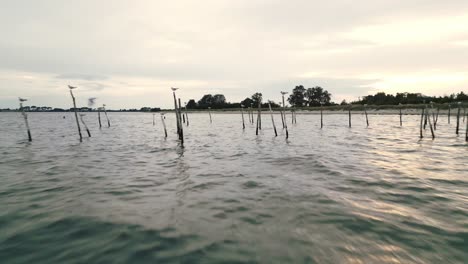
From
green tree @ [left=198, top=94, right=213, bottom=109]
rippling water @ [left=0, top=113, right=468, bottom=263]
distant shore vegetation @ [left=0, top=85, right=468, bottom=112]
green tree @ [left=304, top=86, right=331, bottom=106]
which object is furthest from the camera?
green tree @ [left=198, top=94, right=213, bottom=109]

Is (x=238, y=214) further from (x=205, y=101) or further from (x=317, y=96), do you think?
(x=205, y=101)

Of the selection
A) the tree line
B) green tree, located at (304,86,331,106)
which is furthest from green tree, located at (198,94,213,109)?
green tree, located at (304,86,331,106)

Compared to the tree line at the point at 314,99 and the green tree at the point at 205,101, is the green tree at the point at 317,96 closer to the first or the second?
the tree line at the point at 314,99

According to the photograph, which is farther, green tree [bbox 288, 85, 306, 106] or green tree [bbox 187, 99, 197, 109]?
green tree [bbox 187, 99, 197, 109]

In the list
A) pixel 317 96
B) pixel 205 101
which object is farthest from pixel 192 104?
pixel 317 96

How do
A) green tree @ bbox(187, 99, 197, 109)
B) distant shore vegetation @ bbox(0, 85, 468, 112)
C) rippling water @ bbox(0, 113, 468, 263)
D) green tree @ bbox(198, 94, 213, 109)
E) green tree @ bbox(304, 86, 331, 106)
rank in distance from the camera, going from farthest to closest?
green tree @ bbox(187, 99, 197, 109)
green tree @ bbox(198, 94, 213, 109)
green tree @ bbox(304, 86, 331, 106)
distant shore vegetation @ bbox(0, 85, 468, 112)
rippling water @ bbox(0, 113, 468, 263)

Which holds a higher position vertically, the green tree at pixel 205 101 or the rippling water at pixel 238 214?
the green tree at pixel 205 101

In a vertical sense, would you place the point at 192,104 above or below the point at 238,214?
above

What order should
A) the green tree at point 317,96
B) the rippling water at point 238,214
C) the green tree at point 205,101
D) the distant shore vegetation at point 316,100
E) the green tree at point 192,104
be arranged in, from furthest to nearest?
the green tree at point 192,104 → the green tree at point 205,101 → the green tree at point 317,96 → the distant shore vegetation at point 316,100 → the rippling water at point 238,214

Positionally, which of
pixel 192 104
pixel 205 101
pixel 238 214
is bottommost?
pixel 238 214

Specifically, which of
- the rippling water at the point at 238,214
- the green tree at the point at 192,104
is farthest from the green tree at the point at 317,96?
the rippling water at the point at 238,214

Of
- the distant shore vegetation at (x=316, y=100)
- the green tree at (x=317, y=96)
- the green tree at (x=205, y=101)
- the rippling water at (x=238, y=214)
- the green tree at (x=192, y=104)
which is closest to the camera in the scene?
the rippling water at (x=238, y=214)

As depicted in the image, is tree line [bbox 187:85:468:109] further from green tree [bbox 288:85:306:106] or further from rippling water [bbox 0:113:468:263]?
rippling water [bbox 0:113:468:263]

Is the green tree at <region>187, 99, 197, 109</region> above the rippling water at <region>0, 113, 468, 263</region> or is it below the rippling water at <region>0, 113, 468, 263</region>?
above
